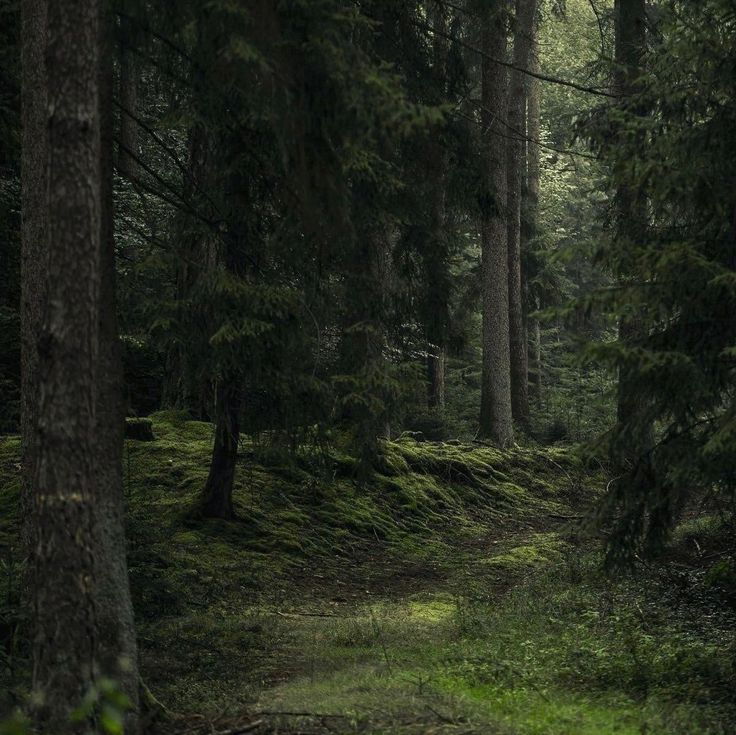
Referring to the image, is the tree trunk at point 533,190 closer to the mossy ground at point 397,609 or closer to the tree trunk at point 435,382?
the tree trunk at point 435,382

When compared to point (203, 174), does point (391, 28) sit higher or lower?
higher

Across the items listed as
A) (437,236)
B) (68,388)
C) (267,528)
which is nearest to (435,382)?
(267,528)

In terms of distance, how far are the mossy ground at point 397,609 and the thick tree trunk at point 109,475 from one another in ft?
1.91

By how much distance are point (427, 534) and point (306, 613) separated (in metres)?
5.11

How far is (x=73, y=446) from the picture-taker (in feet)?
18.2

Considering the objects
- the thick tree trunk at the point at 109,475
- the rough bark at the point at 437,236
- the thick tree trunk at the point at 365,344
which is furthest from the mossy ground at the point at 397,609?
the rough bark at the point at 437,236

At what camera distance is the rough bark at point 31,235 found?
30.3ft

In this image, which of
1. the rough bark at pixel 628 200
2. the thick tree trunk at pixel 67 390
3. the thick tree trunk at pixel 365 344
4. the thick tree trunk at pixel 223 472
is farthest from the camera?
the thick tree trunk at pixel 223 472

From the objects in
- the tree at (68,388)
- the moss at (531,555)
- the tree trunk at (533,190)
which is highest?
the tree trunk at (533,190)

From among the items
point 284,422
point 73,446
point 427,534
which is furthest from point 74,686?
point 427,534

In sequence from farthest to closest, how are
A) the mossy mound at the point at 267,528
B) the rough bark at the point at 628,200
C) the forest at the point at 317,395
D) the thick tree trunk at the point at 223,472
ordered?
the thick tree trunk at the point at 223,472
the mossy mound at the point at 267,528
the rough bark at the point at 628,200
the forest at the point at 317,395

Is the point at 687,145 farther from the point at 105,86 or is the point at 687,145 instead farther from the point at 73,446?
the point at 73,446

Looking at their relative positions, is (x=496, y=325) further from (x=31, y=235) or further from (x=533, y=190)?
(x=31, y=235)

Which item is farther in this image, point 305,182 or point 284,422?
point 284,422
